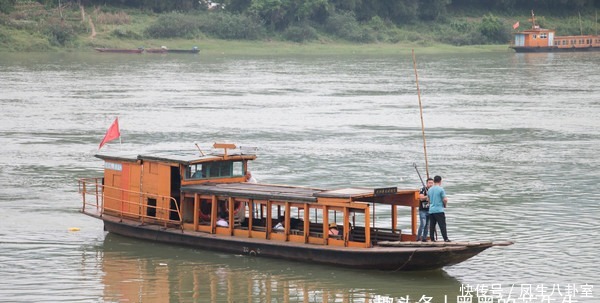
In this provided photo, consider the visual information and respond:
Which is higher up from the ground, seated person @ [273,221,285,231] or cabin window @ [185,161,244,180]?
cabin window @ [185,161,244,180]

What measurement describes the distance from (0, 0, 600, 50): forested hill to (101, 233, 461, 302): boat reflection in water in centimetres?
5627

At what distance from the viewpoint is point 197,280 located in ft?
65.3

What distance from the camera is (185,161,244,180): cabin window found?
71.1 feet

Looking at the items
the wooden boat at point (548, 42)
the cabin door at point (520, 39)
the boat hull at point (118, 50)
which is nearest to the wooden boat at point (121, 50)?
the boat hull at point (118, 50)

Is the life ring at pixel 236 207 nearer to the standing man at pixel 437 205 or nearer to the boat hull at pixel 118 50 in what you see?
the standing man at pixel 437 205

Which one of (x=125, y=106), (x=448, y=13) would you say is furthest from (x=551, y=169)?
(x=448, y=13)

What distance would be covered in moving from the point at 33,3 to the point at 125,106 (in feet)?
127

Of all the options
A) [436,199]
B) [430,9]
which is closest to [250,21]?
[430,9]

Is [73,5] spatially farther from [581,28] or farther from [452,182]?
[452,182]

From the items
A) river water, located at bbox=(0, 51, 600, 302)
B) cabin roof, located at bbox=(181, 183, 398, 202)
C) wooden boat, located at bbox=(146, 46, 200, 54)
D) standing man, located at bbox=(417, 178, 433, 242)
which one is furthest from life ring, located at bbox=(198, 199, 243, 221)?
wooden boat, located at bbox=(146, 46, 200, 54)

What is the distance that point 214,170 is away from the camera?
2194 cm

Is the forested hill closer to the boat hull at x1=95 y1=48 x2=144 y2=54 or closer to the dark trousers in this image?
the boat hull at x1=95 y1=48 x2=144 y2=54

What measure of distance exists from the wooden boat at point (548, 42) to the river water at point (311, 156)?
19.1m

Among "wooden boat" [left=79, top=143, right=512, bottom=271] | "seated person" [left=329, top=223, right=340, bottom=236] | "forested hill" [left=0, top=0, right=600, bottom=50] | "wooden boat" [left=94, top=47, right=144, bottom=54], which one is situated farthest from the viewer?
"forested hill" [left=0, top=0, right=600, bottom=50]
